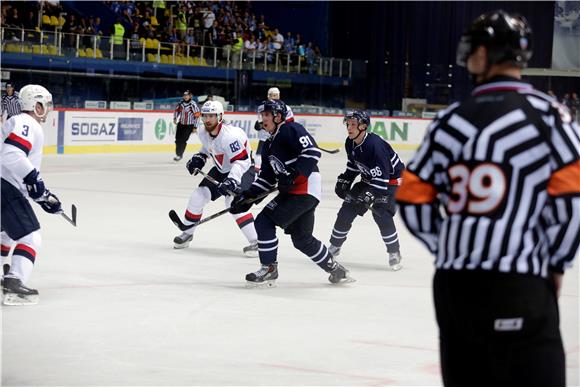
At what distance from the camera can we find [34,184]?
5.66 meters

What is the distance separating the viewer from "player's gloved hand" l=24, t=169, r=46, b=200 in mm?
5637

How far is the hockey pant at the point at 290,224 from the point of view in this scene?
21.2 ft

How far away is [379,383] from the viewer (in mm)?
4242

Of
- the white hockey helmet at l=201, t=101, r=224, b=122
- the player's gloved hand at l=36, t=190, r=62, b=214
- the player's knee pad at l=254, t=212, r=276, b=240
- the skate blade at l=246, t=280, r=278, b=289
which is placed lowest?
the skate blade at l=246, t=280, r=278, b=289

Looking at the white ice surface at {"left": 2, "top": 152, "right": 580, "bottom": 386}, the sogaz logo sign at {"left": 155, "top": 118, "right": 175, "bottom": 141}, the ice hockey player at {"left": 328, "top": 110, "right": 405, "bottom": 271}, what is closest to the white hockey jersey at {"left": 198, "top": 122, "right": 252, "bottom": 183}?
the white ice surface at {"left": 2, "top": 152, "right": 580, "bottom": 386}

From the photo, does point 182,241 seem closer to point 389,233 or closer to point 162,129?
point 389,233

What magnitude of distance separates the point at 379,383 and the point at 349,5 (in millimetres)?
29546

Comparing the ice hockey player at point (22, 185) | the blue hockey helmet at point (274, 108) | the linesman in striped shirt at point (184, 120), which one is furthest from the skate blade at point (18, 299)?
the linesman in striped shirt at point (184, 120)

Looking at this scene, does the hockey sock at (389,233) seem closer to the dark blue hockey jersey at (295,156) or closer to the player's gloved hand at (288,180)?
the dark blue hockey jersey at (295,156)

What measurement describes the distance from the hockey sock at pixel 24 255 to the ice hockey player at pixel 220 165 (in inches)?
89.4

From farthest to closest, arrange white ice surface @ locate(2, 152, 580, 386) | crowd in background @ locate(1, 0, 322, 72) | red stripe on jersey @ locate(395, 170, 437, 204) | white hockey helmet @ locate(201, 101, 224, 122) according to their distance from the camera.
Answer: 1. crowd in background @ locate(1, 0, 322, 72)
2. white hockey helmet @ locate(201, 101, 224, 122)
3. white ice surface @ locate(2, 152, 580, 386)
4. red stripe on jersey @ locate(395, 170, 437, 204)

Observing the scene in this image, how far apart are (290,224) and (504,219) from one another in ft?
13.8

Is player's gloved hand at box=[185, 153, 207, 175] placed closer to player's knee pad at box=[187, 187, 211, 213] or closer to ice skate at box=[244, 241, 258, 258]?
player's knee pad at box=[187, 187, 211, 213]

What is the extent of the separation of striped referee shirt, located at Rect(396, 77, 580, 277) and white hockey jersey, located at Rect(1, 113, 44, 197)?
3593 mm
